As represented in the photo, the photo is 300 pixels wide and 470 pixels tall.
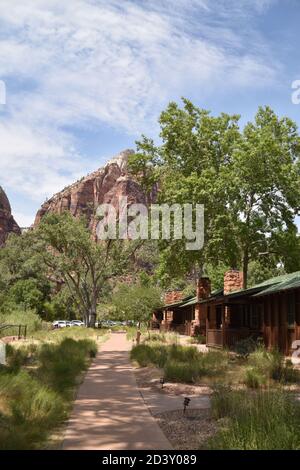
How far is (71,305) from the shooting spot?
3376 inches

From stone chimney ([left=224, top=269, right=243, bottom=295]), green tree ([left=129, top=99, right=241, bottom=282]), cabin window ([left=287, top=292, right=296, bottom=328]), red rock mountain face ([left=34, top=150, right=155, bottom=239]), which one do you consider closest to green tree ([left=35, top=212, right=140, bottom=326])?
green tree ([left=129, top=99, right=241, bottom=282])

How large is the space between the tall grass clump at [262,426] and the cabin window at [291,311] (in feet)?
39.2

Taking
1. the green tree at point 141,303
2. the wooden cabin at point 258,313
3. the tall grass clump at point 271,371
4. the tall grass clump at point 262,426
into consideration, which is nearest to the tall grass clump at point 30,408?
the tall grass clump at point 262,426

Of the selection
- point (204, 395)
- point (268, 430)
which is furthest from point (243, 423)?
point (204, 395)

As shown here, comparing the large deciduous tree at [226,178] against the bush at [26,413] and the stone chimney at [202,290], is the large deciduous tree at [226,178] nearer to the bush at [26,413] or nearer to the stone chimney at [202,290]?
the stone chimney at [202,290]

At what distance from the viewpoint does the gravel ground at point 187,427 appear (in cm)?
709

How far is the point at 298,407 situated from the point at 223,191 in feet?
76.7

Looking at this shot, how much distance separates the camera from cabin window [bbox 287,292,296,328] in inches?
779

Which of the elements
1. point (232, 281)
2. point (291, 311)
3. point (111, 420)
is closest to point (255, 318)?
point (291, 311)

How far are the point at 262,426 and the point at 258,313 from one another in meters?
19.3

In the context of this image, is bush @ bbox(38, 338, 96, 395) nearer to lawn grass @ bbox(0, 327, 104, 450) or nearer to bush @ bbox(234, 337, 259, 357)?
lawn grass @ bbox(0, 327, 104, 450)

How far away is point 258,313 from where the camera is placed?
1000 inches

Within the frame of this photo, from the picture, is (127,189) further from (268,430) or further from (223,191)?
(268,430)
